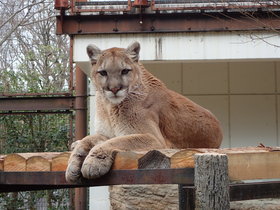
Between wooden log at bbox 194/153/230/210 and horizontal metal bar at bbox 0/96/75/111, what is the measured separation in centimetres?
588

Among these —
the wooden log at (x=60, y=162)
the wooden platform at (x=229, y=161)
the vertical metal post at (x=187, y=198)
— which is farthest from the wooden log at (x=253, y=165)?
the wooden log at (x=60, y=162)

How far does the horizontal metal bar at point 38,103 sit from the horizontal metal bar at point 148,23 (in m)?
1.27

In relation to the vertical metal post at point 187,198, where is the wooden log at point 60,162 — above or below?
above

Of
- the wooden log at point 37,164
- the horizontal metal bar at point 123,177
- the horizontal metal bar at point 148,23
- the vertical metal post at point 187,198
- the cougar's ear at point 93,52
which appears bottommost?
the vertical metal post at point 187,198

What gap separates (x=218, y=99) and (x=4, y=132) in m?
5.44

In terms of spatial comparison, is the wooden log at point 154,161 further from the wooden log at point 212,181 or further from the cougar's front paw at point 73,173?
the cougar's front paw at point 73,173

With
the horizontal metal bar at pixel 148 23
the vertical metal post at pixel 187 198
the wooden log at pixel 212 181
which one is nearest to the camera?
the wooden log at pixel 212 181

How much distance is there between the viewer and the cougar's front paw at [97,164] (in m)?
3.38

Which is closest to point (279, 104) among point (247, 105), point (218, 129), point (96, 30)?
point (247, 105)

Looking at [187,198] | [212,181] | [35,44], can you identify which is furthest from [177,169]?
[35,44]

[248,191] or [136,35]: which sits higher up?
[136,35]

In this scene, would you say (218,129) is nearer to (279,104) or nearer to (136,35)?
(136,35)

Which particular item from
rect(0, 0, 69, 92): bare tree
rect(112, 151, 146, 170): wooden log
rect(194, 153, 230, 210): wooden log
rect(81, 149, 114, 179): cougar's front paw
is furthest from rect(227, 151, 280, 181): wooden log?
rect(0, 0, 69, 92): bare tree

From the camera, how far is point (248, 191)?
443 cm
